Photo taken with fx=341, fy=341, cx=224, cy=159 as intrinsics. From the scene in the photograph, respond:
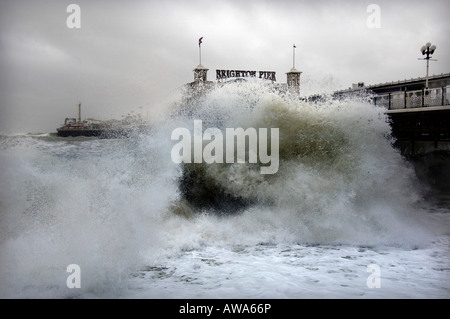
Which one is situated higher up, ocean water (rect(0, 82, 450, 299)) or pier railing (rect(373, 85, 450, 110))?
pier railing (rect(373, 85, 450, 110))

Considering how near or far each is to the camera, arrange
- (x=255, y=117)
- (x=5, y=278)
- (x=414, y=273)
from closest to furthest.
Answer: (x=5, y=278) < (x=414, y=273) < (x=255, y=117)

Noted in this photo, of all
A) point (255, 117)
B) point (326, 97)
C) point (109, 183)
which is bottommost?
point (109, 183)

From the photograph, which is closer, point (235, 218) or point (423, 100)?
point (235, 218)

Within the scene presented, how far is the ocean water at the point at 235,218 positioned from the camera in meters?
4.65

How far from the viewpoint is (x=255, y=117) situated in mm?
8617

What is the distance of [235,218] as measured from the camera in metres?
7.51

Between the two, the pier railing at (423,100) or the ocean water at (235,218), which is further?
the pier railing at (423,100)

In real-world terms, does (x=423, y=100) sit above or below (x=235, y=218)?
above

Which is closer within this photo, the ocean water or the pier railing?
the ocean water

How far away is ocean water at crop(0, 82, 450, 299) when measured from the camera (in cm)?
465

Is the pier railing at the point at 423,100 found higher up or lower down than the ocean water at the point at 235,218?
higher up
